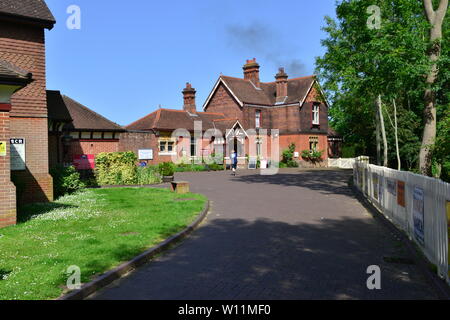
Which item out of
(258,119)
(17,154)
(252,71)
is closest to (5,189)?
(17,154)

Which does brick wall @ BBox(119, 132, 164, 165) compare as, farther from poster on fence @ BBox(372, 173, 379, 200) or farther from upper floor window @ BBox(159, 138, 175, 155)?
poster on fence @ BBox(372, 173, 379, 200)

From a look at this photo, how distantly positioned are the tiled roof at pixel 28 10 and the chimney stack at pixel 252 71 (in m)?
33.2

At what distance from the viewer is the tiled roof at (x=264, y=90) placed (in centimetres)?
4325

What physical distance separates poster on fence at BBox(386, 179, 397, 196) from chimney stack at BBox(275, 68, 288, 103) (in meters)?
35.0

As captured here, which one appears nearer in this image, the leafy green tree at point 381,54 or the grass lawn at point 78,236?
the grass lawn at point 78,236

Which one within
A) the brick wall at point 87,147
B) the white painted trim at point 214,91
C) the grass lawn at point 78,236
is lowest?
the grass lawn at point 78,236

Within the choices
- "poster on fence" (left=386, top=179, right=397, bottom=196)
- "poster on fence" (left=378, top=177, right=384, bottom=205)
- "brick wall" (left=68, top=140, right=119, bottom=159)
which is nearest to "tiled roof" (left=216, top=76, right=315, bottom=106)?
"brick wall" (left=68, top=140, right=119, bottom=159)

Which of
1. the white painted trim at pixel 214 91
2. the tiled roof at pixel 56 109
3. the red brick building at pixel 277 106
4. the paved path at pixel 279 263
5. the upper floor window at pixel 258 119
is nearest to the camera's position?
the paved path at pixel 279 263

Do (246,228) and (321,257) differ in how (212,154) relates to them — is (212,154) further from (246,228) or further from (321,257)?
(321,257)

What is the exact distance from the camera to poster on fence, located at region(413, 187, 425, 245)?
7242mm

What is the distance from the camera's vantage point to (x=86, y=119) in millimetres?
28469

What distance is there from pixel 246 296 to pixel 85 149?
25.0 metres

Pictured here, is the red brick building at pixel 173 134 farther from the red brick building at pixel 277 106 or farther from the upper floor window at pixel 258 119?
the upper floor window at pixel 258 119

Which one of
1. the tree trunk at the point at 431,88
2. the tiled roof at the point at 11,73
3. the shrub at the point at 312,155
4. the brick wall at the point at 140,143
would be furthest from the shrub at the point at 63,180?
the shrub at the point at 312,155
